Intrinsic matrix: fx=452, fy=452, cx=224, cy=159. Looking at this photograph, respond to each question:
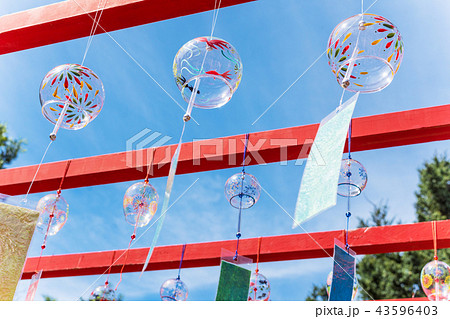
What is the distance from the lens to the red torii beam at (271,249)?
163 inches

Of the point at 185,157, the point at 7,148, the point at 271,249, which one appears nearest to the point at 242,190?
the point at 185,157

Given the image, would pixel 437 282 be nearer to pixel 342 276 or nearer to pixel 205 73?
pixel 342 276

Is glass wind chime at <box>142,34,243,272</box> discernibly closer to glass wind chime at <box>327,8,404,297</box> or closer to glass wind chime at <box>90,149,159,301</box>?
glass wind chime at <box>327,8,404,297</box>

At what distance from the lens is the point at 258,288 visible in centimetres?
387

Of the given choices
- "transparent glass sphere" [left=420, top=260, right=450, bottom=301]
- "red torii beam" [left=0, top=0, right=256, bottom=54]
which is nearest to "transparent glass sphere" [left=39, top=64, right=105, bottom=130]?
A: "red torii beam" [left=0, top=0, right=256, bottom=54]

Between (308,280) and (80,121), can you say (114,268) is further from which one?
(308,280)

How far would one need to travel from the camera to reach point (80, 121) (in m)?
2.66

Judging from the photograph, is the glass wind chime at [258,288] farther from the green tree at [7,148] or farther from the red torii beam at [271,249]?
the green tree at [7,148]

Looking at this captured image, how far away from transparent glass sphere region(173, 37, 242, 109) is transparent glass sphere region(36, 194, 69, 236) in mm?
2184

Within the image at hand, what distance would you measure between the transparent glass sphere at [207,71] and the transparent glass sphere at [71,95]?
67 cm

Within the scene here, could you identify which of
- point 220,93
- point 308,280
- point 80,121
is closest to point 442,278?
point 220,93

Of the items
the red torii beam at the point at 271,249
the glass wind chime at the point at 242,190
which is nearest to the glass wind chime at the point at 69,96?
the glass wind chime at the point at 242,190

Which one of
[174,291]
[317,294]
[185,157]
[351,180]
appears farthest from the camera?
[317,294]

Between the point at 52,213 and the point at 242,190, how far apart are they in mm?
1648
